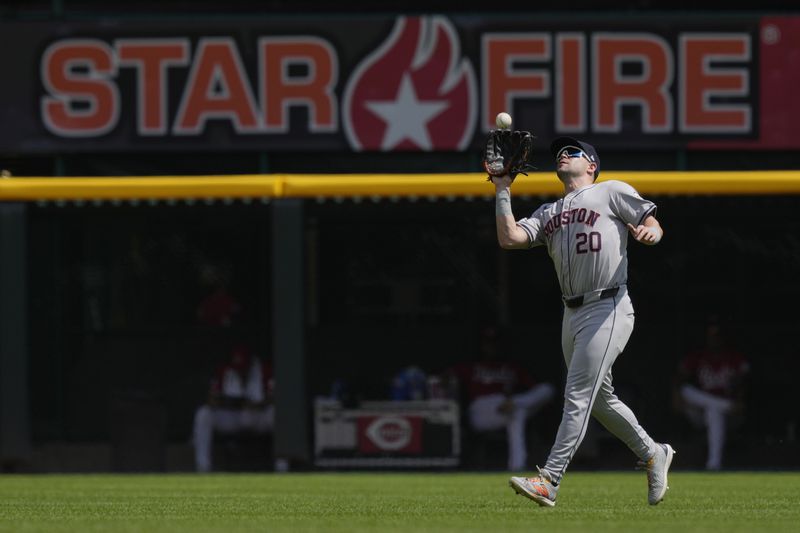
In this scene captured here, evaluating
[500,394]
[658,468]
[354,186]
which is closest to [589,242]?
[658,468]

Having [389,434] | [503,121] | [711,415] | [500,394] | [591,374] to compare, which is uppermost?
[503,121]

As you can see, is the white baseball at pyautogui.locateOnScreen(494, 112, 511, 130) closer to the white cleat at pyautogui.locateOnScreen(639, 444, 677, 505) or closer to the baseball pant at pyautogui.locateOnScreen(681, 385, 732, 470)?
the white cleat at pyautogui.locateOnScreen(639, 444, 677, 505)

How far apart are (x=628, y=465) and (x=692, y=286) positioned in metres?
1.95

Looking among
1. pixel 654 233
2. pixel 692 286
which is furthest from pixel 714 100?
pixel 654 233

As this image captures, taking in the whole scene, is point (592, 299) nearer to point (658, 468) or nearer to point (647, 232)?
point (647, 232)

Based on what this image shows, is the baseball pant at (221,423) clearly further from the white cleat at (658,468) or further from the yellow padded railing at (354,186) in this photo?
the white cleat at (658,468)

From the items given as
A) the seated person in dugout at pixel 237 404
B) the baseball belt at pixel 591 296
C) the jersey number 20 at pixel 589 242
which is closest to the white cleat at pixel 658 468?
the baseball belt at pixel 591 296

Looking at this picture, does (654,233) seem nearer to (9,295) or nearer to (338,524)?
(338,524)

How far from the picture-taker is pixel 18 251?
13.1 m

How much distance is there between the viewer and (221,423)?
563 inches

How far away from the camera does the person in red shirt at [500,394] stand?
13836 mm

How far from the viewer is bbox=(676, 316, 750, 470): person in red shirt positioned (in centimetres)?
1398

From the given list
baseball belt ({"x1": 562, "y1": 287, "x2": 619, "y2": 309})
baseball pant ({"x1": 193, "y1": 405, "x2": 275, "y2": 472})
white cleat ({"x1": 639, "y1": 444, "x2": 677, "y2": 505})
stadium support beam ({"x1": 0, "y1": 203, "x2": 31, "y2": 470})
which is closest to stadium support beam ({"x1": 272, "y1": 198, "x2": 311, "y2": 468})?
baseball pant ({"x1": 193, "y1": 405, "x2": 275, "y2": 472})

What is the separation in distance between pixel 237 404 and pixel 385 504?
613 centimetres
